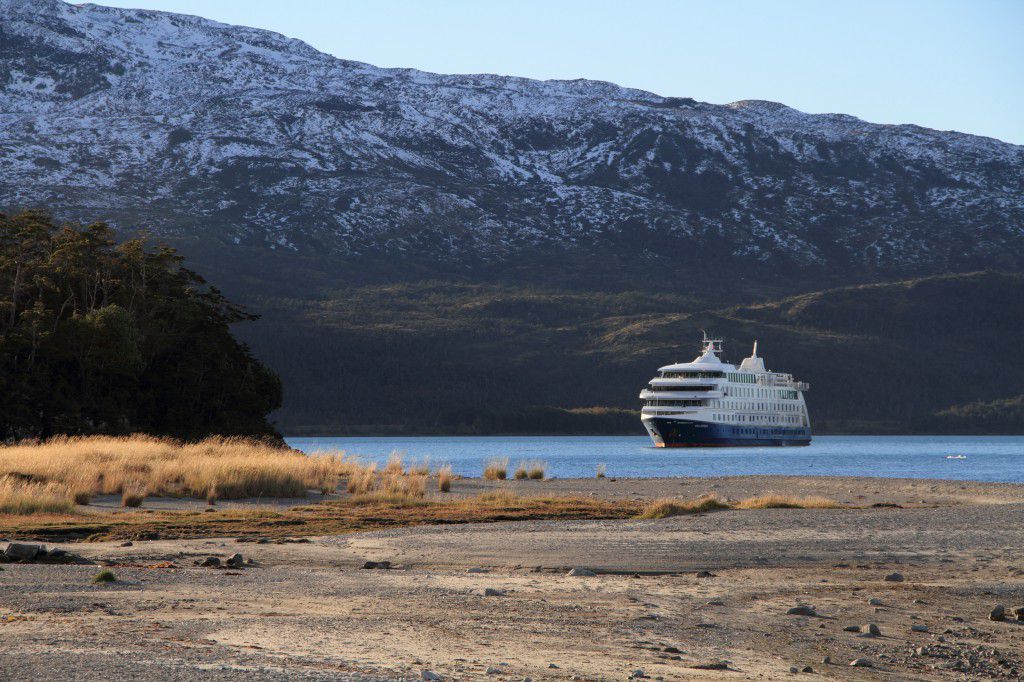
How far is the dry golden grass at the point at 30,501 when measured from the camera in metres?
22.4

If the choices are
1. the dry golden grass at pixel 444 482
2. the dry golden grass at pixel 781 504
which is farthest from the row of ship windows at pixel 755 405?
the dry golden grass at pixel 781 504

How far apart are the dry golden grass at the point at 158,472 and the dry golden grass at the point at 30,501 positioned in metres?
0.60

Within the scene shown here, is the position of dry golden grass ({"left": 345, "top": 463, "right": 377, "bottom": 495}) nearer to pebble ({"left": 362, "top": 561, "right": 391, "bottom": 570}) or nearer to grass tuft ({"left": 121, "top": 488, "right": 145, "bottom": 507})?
grass tuft ({"left": 121, "top": 488, "right": 145, "bottom": 507})

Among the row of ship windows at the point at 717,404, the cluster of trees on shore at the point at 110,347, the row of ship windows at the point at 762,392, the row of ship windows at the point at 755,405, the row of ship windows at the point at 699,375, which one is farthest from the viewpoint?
the row of ship windows at the point at 762,392

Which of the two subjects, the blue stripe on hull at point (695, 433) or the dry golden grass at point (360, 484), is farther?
the blue stripe on hull at point (695, 433)

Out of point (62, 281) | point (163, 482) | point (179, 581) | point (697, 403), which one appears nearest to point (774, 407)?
point (697, 403)

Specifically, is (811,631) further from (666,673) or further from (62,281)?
(62,281)

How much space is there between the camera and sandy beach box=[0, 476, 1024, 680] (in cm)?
1032

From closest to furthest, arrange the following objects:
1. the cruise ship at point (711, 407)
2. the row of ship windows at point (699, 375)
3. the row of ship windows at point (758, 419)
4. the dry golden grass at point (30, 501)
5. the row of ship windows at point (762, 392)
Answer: the dry golden grass at point (30, 501) → the cruise ship at point (711, 407) → the row of ship windows at point (758, 419) → the row of ship windows at point (699, 375) → the row of ship windows at point (762, 392)

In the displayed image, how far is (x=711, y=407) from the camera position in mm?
129750

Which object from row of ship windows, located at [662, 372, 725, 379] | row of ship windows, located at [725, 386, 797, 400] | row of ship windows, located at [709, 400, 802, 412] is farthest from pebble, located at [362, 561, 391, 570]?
row of ship windows, located at [725, 386, 797, 400]

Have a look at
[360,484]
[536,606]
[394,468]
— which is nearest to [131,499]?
[360,484]

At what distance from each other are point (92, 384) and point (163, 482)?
1888cm

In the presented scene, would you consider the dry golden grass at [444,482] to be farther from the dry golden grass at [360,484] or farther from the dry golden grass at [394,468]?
the dry golden grass at [394,468]
